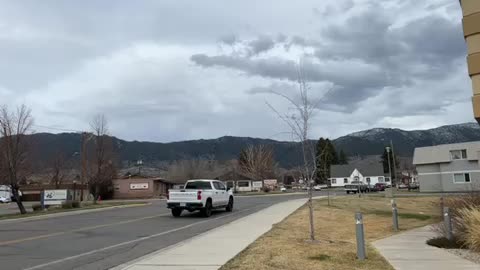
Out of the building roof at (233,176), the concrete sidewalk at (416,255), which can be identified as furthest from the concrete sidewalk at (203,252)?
the building roof at (233,176)

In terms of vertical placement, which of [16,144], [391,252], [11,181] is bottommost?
[391,252]

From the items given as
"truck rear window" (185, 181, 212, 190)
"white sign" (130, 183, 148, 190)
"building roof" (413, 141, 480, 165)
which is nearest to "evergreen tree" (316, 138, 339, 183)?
"truck rear window" (185, 181, 212, 190)

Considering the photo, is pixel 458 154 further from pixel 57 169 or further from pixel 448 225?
pixel 57 169

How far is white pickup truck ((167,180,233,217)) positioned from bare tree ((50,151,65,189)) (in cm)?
6316

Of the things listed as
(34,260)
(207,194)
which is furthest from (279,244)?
(207,194)

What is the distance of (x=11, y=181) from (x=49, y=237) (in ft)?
67.7

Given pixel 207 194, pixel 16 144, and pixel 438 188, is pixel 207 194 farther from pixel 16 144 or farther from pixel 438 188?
pixel 438 188

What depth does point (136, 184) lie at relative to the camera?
81250mm

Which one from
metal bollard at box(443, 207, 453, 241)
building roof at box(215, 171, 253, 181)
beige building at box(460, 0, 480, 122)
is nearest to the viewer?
metal bollard at box(443, 207, 453, 241)

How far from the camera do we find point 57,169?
87.6 metres

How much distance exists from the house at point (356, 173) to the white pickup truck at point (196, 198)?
103 m

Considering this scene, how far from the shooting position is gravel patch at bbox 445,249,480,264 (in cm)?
1036

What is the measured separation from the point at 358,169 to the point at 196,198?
4298 inches

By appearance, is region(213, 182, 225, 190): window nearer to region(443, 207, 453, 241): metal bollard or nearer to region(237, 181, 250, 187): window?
region(443, 207, 453, 241): metal bollard
